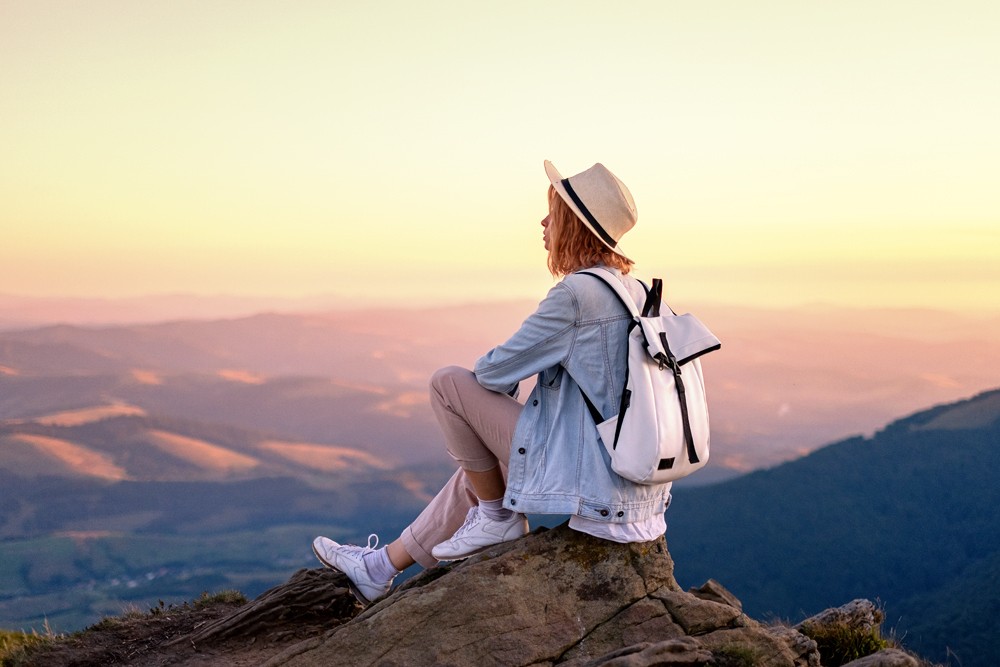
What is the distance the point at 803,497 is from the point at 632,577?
263 ft

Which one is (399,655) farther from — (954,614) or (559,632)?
(954,614)

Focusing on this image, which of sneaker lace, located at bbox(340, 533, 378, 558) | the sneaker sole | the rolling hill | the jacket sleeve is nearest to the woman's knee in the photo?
the jacket sleeve

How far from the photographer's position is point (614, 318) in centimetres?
639

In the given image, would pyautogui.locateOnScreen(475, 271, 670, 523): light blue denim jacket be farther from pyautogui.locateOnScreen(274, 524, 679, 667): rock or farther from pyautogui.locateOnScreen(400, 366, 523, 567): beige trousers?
pyautogui.locateOnScreen(274, 524, 679, 667): rock

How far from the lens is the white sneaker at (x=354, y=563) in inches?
324

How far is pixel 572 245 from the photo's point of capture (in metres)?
6.74

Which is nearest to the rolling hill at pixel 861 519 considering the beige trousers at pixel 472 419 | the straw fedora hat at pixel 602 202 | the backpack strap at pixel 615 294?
the beige trousers at pixel 472 419

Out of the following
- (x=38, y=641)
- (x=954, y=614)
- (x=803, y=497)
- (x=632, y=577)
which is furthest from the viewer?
(x=803, y=497)

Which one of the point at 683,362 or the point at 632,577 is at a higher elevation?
the point at 683,362

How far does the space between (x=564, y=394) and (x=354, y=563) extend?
9.78 feet

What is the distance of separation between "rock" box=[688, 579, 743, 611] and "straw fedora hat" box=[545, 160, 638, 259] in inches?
128

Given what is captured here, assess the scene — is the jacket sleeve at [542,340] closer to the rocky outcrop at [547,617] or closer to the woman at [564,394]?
the woman at [564,394]

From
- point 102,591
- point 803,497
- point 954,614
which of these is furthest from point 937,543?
point 102,591

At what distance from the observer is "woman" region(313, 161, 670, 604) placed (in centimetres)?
639
